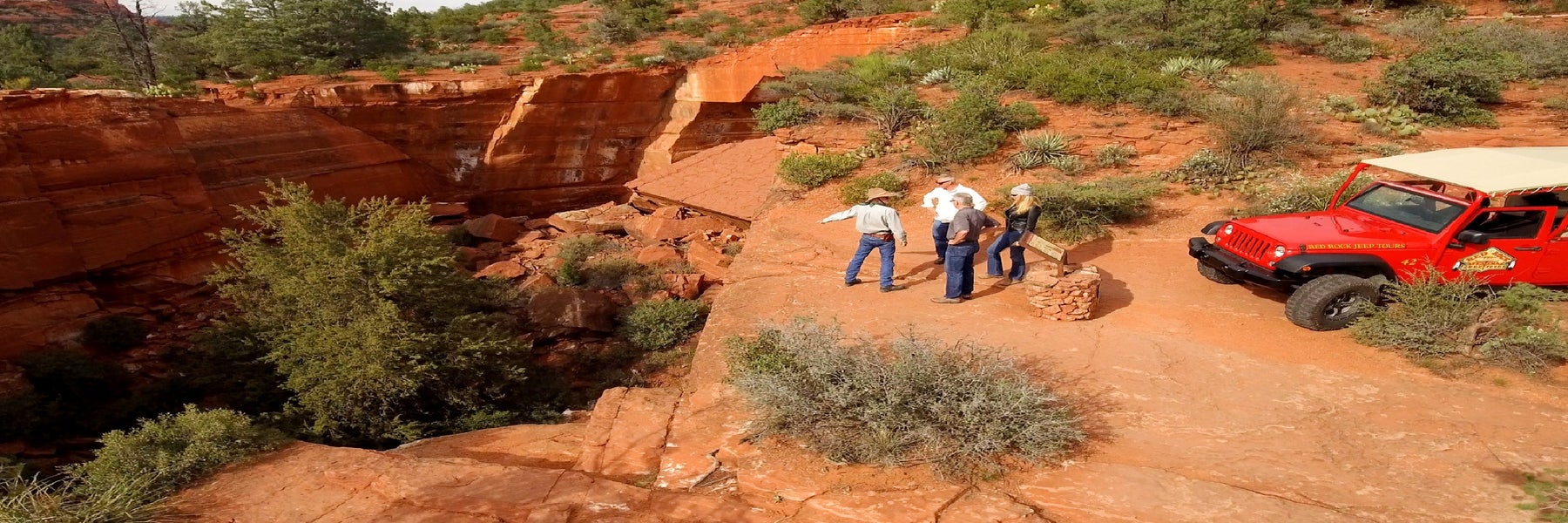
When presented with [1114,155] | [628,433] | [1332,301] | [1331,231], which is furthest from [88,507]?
[1114,155]

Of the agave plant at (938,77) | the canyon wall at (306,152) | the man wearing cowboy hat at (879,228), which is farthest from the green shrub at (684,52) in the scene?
the man wearing cowboy hat at (879,228)

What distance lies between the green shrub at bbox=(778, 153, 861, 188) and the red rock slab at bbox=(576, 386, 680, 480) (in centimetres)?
677

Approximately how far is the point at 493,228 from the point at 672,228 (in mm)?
4905

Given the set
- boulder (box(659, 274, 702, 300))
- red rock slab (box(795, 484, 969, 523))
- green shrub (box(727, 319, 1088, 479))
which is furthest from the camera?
boulder (box(659, 274, 702, 300))

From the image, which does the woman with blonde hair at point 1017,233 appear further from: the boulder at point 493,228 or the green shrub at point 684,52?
the green shrub at point 684,52

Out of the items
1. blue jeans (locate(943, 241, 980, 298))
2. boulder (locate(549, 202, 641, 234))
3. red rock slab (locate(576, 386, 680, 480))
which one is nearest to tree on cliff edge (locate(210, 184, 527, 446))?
red rock slab (locate(576, 386, 680, 480))

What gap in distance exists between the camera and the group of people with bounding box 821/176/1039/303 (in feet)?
23.9

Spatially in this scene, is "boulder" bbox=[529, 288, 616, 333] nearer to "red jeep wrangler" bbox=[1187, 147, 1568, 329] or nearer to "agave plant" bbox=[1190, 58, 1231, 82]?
"red jeep wrangler" bbox=[1187, 147, 1568, 329]

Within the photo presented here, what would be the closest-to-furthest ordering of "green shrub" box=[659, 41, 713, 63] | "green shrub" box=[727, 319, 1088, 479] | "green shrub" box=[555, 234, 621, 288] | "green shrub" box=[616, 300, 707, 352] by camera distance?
"green shrub" box=[727, 319, 1088, 479] → "green shrub" box=[616, 300, 707, 352] → "green shrub" box=[555, 234, 621, 288] → "green shrub" box=[659, 41, 713, 63]

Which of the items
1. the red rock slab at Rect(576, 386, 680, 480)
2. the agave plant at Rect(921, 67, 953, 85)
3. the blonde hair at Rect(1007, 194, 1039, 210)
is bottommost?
the red rock slab at Rect(576, 386, 680, 480)

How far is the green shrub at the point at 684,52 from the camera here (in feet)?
65.0

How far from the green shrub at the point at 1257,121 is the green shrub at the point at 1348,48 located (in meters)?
5.91

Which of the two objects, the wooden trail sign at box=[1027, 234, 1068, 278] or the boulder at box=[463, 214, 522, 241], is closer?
the wooden trail sign at box=[1027, 234, 1068, 278]

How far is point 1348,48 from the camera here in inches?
631
